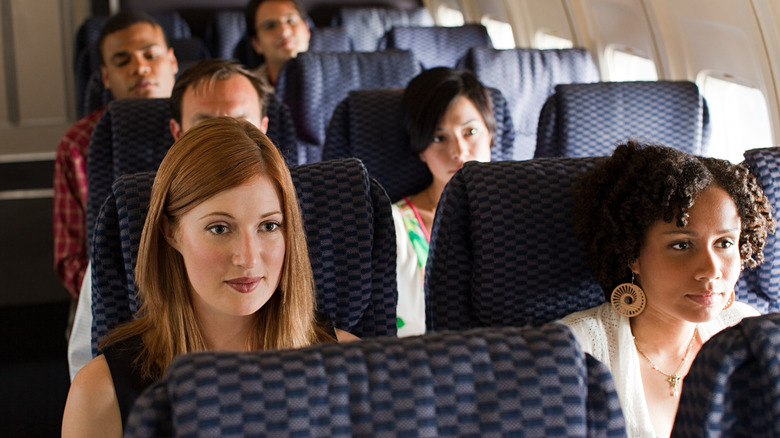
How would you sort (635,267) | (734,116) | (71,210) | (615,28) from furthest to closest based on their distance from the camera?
(615,28) < (734,116) < (71,210) < (635,267)

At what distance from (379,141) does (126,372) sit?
58.7 inches

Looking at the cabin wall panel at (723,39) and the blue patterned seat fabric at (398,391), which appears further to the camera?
the cabin wall panel at (723,39)

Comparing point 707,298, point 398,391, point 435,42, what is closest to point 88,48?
point 435,42

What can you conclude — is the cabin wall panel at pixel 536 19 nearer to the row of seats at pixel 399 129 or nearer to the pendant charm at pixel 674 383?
the row of seats at pixel 399 129

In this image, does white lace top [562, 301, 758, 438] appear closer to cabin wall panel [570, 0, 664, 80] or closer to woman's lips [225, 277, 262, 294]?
woman's lips [225, 277, 262, 294]

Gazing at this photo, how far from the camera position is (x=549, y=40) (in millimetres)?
5594

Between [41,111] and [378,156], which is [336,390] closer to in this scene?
[378,156]

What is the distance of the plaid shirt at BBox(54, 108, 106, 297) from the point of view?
294cm

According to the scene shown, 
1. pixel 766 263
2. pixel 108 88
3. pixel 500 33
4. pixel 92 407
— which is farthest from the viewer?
pixel 500 33

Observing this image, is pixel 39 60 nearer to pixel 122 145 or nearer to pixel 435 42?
pixel 435 42

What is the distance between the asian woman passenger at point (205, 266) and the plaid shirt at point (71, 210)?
1600 millimetres

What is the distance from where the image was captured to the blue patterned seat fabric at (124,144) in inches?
94.3

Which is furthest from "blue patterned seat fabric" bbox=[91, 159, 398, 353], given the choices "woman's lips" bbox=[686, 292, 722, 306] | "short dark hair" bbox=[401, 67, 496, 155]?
"short dark hair" bbox=[401, 67, 496, 155]

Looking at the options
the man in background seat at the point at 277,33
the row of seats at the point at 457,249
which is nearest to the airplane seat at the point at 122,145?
the row of seats at the point at 457,249
